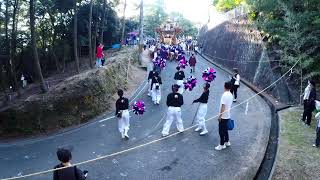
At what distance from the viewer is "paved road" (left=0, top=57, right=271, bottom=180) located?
1034 centimetres

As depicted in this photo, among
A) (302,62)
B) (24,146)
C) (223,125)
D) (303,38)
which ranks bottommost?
(24,146)

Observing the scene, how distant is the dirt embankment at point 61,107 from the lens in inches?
671

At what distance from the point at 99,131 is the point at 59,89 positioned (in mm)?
3884

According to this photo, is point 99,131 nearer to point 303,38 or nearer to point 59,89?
point 59,89

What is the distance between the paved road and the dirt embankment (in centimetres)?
116

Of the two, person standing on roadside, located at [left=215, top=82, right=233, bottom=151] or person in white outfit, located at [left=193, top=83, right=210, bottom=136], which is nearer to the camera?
person standing on roadside, located at [left=215, top=82, right=233, bottom=151]

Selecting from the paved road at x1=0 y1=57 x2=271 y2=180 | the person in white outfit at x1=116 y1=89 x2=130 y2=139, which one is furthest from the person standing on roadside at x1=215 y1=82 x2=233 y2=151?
the person in white outfit at x1=116 y1=89 x2=130 y2=139

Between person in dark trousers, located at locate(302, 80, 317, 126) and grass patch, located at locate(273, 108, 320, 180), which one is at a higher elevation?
person in dark trousers, located at locate(302, 80, 317, 126)

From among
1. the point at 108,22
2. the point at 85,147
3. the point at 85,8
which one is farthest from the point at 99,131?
the point at 108,22

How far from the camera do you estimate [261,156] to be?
10977mm

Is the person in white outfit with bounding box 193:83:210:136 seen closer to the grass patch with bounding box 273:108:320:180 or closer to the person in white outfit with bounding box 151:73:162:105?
the grass patch with bounding box 273:108:320:180

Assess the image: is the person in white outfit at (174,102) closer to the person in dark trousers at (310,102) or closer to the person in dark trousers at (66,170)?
the person in dark trousers at (310,102)

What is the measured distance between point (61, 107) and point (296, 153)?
11.3 m

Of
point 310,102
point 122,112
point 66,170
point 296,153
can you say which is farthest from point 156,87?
point 66,170
